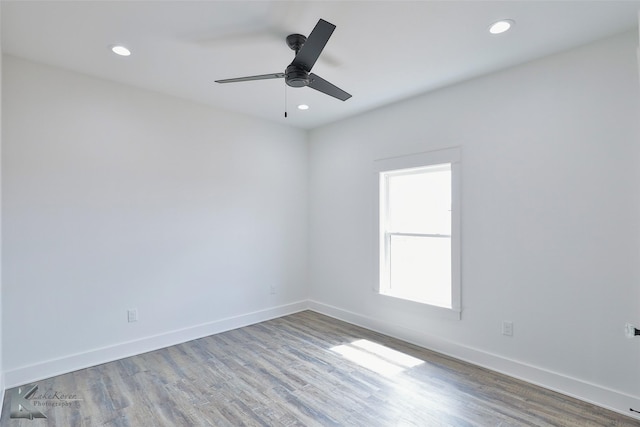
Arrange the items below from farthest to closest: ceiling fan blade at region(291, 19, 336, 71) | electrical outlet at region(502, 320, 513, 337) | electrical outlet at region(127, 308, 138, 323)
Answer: electrical outlet at region(127, 308, 138, 323), electrical outlet at region(502, 320, 513, 337), ceiling fan blade at region(291, 19, 336, 71)

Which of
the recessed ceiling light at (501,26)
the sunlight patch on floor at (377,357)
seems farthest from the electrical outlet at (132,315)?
the recessed ceiling light at (501,26)

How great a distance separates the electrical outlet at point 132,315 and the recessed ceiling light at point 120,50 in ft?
7.88

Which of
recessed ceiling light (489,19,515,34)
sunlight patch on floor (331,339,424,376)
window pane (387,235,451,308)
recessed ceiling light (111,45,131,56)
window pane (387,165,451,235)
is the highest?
recessed ceiling light (111,45,131,56)

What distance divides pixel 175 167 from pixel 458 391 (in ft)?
11.5

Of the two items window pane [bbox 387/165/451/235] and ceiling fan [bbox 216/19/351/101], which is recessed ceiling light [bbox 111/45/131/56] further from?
window pane [bbox 387/165/451/235]

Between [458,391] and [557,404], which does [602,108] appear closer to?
[557,404]

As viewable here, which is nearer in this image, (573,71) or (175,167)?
(573,71)

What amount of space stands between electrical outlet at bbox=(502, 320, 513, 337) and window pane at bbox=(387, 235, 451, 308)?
547 mm

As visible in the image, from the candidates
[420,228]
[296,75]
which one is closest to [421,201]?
[420,228]

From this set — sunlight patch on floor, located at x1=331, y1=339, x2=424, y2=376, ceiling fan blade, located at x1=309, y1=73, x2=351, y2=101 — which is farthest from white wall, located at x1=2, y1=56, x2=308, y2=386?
ceiling fan blade, located at x1=309, y1=73, x2=351, y2=101

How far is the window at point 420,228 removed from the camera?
325cm

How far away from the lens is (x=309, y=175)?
4.88 meters

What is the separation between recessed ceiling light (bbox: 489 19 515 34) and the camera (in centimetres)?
217

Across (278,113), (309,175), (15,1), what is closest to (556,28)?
(278,113)
